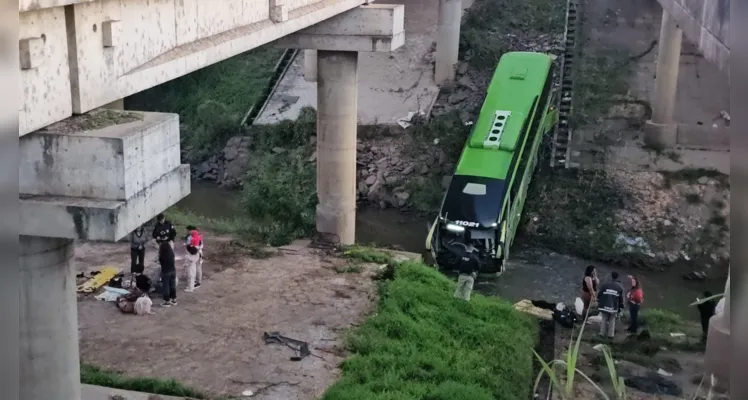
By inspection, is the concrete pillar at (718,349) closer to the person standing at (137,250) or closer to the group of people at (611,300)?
the group of people at (611,300)

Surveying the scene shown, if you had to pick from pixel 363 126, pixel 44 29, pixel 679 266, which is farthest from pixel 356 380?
pixel 363 126

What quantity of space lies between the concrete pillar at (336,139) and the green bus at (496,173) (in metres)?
2.15

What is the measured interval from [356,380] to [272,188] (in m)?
7.46

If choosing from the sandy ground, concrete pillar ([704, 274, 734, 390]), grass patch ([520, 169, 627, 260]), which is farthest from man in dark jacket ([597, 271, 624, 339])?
the sandy ground

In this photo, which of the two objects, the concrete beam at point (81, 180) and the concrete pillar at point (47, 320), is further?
the concrete pillar at point (47, 320)

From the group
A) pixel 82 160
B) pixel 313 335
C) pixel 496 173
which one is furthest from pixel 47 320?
pixel 496 173

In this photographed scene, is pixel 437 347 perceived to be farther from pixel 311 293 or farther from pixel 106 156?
pixel 106 156

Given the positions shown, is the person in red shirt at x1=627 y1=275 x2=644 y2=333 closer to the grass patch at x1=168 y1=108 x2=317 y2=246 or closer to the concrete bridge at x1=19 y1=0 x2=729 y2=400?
the concrete bridge at x1=19 y1=0 x2=729 y2=400

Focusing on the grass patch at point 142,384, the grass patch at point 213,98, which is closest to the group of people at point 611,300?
the grass patch at point 142,384

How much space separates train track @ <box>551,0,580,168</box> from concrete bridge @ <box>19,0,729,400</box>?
12349mm

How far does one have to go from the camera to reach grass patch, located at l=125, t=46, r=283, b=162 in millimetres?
27703

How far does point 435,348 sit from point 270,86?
19.2m

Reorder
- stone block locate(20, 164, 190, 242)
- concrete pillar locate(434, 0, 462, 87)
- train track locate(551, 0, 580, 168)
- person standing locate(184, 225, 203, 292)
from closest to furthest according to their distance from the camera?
stone block locate(20, 164, 190, 242)
person standing locate(184, 225, 203, 292)
train track locate(551, 0, 580, 168)
concrete pillar locate(434, 0, 462, 87)

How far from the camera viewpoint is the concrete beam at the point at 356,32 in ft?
53.2
